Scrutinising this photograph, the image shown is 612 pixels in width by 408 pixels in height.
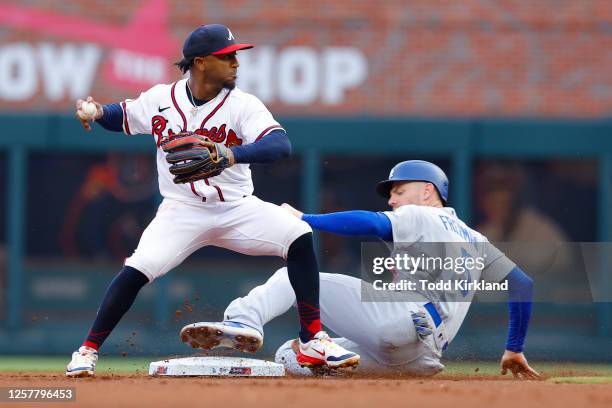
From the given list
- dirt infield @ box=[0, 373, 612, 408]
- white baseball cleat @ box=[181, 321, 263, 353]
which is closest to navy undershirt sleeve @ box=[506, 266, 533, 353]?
dirt infield @ box=[0, 373, 612, 408]

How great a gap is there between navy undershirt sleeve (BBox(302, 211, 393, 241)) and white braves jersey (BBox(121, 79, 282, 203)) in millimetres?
423

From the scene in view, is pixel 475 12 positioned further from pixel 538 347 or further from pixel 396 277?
pixel 396 277

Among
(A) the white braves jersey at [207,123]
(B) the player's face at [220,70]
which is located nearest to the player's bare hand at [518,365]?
(A) the white braves jersey at [207,123]

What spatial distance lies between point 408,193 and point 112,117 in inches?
62.1

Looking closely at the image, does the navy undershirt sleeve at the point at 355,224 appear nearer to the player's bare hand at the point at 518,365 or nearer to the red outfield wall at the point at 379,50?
the player's bare hand at the point at 518,365

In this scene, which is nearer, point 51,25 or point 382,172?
point 382,172

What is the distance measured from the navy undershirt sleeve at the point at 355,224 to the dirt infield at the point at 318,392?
712mm

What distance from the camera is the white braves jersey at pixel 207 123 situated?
6.00 metres

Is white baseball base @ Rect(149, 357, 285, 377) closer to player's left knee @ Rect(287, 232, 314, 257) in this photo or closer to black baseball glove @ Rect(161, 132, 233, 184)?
player's left knee @ Rect(287, 232, 314, 257)

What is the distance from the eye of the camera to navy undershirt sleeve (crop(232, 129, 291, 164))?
570 cm

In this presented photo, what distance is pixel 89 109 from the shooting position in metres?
6.05

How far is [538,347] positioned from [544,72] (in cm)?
435

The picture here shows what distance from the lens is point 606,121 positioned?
1184 centimetres

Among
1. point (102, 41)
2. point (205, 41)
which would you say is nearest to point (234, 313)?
point (205, 41)
